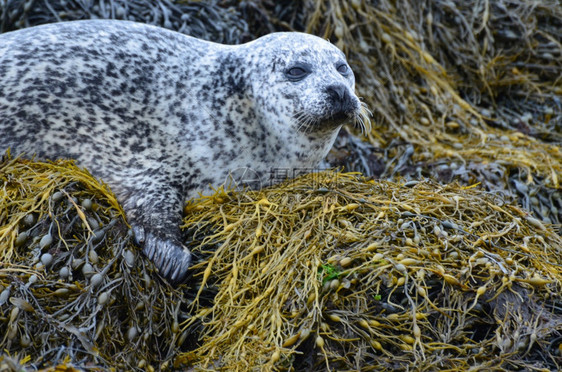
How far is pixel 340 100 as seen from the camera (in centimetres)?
374

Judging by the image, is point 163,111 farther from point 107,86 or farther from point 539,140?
point 539,140

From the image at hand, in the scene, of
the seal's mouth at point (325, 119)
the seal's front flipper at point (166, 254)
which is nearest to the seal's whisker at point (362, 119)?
the seal's mouth at point (325, 119)

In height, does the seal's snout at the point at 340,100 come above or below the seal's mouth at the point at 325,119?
above

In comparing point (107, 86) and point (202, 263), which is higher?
point (107, 86)

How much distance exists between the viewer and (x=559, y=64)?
5.89m

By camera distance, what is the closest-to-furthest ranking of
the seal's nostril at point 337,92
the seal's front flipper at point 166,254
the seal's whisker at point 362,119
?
the seal's front flipper at point 166,254 < the seal's nostril at point 337,92 < the seal's whisker at point 362,119

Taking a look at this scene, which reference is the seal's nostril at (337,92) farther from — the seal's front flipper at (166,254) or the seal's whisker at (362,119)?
the seal's front flipper at (166,254)

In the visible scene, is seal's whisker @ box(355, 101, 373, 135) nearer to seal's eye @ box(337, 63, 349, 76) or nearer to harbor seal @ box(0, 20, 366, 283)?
harbor seal @ box(0, 20, 366, 283)

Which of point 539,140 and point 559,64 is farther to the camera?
point 559,64

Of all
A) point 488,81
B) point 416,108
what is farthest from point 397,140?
point 488,81

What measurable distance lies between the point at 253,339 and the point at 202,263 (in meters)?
0.60

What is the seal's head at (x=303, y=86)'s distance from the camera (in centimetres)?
376

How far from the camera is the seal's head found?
3762 millimetres

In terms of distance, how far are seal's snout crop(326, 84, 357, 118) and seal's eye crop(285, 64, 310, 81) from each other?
195 mm
